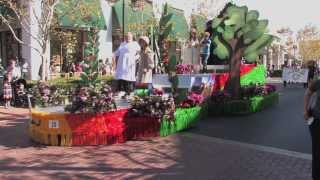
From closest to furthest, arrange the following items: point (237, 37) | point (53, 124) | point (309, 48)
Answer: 1. point (53, 124)
2. point (237, 37)
3. point (309, 48)

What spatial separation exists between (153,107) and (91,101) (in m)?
1.25

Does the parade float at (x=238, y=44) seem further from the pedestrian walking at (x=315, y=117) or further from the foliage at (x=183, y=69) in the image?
the pedestrian walking at (x=315, y=117)

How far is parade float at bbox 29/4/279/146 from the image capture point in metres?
9.84

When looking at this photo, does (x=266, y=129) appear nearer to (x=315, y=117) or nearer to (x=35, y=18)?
(x=315, y=117)

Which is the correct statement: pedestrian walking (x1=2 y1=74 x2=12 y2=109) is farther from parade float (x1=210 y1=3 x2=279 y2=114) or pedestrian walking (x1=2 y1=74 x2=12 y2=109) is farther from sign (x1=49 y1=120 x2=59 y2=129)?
sign (x1=49 y1=120 x2=59 y2=129)

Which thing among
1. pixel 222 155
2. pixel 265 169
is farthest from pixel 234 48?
pixel 265 169

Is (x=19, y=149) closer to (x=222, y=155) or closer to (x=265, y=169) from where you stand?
(x=222, y=155)

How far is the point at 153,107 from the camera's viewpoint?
1043 centimetres

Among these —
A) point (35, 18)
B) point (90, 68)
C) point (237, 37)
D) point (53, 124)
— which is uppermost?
point (35, 18)

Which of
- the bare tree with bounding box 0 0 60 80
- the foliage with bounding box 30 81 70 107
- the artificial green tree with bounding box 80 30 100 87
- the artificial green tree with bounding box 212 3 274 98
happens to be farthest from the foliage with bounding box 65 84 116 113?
the bare tree with bounding box 0 0 60 80

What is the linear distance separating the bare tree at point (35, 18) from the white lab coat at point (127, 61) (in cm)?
888

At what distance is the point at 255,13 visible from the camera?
1462 centimetres

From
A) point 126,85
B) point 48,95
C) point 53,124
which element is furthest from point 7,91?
point 53,124

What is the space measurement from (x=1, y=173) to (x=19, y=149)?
1839 mm
